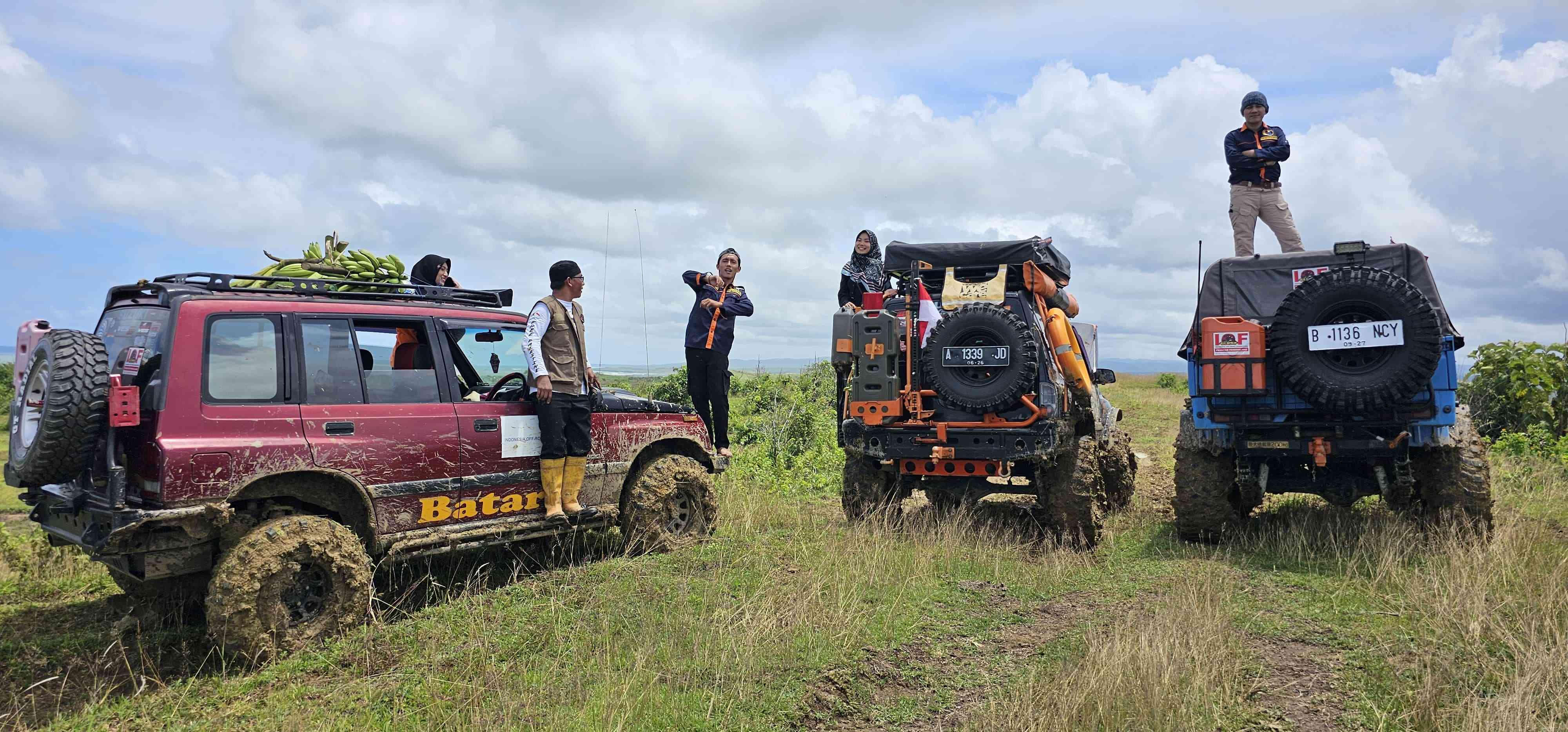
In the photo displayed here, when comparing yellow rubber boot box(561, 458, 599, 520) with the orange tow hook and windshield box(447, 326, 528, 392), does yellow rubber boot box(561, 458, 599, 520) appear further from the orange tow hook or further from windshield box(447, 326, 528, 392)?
the orange tow hook

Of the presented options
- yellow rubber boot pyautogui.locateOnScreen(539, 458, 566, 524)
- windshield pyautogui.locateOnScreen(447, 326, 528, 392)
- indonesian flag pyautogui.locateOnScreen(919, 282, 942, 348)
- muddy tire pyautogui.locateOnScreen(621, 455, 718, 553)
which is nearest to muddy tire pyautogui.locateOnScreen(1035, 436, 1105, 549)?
indonesian flag pyautogui.locateOnScreen(919, 282, 942, 348)

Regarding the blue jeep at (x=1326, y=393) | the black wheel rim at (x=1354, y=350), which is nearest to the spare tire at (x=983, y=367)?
the blue jeep at (x=1326, y=393)

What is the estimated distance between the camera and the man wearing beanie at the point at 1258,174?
9.27m

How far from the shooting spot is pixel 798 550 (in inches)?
278

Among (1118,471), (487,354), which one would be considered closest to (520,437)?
(487,354)

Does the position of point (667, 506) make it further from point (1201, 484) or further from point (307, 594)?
point (1201, 484)

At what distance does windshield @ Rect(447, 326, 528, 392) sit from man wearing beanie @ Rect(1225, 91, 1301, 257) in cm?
699

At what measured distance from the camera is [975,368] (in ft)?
24.1

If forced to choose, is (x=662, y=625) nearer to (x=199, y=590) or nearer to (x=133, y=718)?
(x=133, y=718)

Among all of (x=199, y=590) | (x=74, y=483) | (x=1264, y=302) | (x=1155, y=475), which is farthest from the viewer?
(x=1155, y=475)

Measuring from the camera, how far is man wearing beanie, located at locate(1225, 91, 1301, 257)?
9.27 meters

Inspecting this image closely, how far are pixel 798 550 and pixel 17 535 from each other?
21.5 ft

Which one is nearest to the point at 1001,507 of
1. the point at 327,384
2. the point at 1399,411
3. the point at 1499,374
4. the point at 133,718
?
the point at 1399,411

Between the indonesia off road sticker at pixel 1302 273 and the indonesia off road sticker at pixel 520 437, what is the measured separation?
5895 mm
